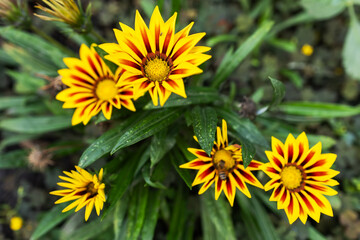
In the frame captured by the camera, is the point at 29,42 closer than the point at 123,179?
No

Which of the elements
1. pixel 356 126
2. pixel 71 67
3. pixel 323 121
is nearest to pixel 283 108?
pixel 323 121

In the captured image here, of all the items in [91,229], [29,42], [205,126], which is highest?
[29,42]

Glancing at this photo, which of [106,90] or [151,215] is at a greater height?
[106,90]

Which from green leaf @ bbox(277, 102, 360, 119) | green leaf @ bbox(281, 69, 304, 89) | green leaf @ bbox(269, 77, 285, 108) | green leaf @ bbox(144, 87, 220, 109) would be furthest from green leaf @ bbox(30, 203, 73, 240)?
green leaf @ bbox(281, 69, 304, 89)

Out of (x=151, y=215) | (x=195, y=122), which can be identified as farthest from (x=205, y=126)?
(x=151, y=215)

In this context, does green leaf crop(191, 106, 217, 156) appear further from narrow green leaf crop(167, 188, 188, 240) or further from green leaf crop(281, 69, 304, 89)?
green leaf crop(281, 69, 304, 89)

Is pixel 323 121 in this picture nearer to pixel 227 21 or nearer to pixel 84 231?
pixel 227 21

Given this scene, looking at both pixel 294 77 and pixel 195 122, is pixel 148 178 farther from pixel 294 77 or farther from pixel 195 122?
pixel 294 77
